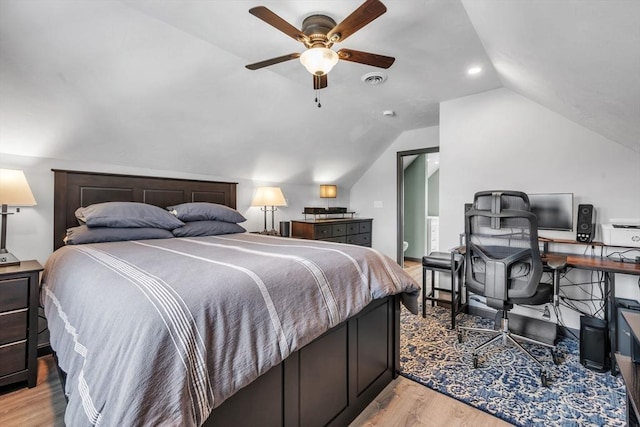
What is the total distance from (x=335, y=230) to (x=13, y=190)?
3.55 meters

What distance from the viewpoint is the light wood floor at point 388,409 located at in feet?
5.37

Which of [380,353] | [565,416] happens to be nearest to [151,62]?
[380,353]

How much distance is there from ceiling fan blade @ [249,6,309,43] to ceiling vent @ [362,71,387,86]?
1141mm

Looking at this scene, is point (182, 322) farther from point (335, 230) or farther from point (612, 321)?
point (335, 230)

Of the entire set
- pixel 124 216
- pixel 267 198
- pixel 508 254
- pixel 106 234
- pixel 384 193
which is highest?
pixel 384 193

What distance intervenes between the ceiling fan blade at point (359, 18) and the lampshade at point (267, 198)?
2409 mm

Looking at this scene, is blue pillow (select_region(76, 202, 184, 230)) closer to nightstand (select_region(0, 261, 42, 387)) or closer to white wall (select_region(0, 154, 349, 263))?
white wall (select_region(0, 154, 349, 263))

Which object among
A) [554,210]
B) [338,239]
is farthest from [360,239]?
[554,210]

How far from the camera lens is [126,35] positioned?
2068 millimetres

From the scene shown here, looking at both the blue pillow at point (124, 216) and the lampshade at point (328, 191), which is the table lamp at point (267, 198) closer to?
the lampshade at point (328, 191)

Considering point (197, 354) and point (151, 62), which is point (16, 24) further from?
point (197, 354)

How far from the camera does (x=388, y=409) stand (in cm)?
174

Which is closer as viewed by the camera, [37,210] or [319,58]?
[319,58]

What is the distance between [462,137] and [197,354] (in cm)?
340
